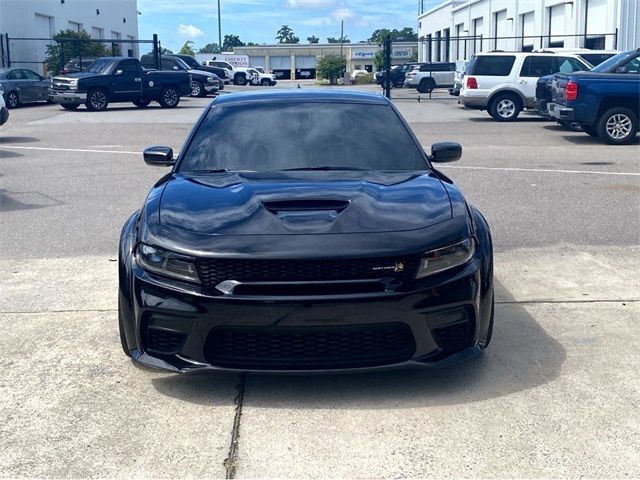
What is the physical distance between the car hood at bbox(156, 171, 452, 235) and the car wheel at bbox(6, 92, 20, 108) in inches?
1025

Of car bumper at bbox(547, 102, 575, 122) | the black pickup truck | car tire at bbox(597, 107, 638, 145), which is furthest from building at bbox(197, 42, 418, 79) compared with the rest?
car tire at bbox(597, 107, 638, 145)

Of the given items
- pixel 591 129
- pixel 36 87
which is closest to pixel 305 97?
pixel 591 129

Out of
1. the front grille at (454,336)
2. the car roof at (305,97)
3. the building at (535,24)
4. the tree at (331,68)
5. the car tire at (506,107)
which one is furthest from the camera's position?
the tree at (331,68)

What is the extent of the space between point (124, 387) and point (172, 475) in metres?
1.08

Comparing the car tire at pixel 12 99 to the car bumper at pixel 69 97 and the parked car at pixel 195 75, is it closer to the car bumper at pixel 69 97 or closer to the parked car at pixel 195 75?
the car bumper at pixel 69 97

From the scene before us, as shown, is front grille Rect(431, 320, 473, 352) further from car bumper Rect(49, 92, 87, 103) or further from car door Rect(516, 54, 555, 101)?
car bumper Rect(49, 92, 87, 103)

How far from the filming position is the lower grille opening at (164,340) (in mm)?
4234

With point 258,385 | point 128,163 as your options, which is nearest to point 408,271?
point 258,385

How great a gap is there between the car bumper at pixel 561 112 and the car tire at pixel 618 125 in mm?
562

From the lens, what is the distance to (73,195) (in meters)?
10.7

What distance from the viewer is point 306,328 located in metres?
4.08

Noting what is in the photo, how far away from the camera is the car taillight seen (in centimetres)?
1602

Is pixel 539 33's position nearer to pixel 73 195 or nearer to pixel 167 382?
pixel 73 195

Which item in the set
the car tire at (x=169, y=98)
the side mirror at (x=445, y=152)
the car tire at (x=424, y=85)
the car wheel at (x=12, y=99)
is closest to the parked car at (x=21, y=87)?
the car wheel at (x=12, y=99)
